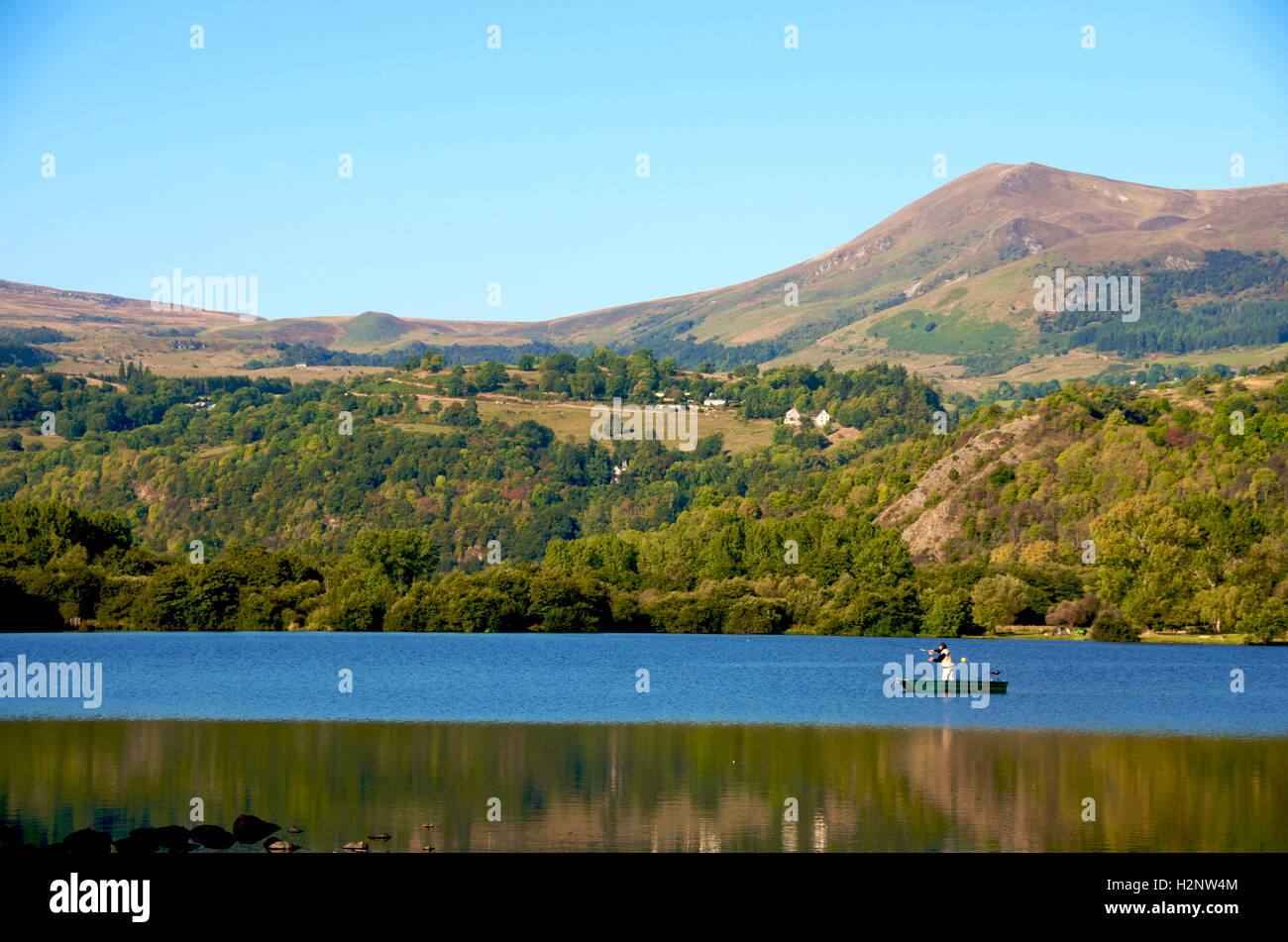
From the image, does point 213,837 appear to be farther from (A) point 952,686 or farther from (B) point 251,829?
(A) point 952,686

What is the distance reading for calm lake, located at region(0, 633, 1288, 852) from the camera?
35.4 m

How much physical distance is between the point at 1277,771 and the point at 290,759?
30391 mm

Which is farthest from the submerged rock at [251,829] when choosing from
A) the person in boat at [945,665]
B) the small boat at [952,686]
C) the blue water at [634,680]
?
the person in boat at [945,665]

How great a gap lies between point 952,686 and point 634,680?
1836 cm

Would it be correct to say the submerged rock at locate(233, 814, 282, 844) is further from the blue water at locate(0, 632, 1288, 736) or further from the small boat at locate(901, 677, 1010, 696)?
the small boat at locate(901, 677, 1010, 696)

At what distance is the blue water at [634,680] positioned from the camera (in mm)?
61969

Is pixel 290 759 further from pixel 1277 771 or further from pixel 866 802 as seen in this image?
pixel 1277 771

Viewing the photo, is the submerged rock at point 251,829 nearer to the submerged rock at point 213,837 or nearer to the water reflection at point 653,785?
the submerged rock at point 213,837

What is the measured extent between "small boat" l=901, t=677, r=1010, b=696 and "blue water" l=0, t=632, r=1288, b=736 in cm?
80

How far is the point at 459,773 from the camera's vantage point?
43.2 m

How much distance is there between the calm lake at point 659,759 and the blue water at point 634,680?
42 cm

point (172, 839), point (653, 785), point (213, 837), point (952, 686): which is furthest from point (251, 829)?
point (952, 686)
